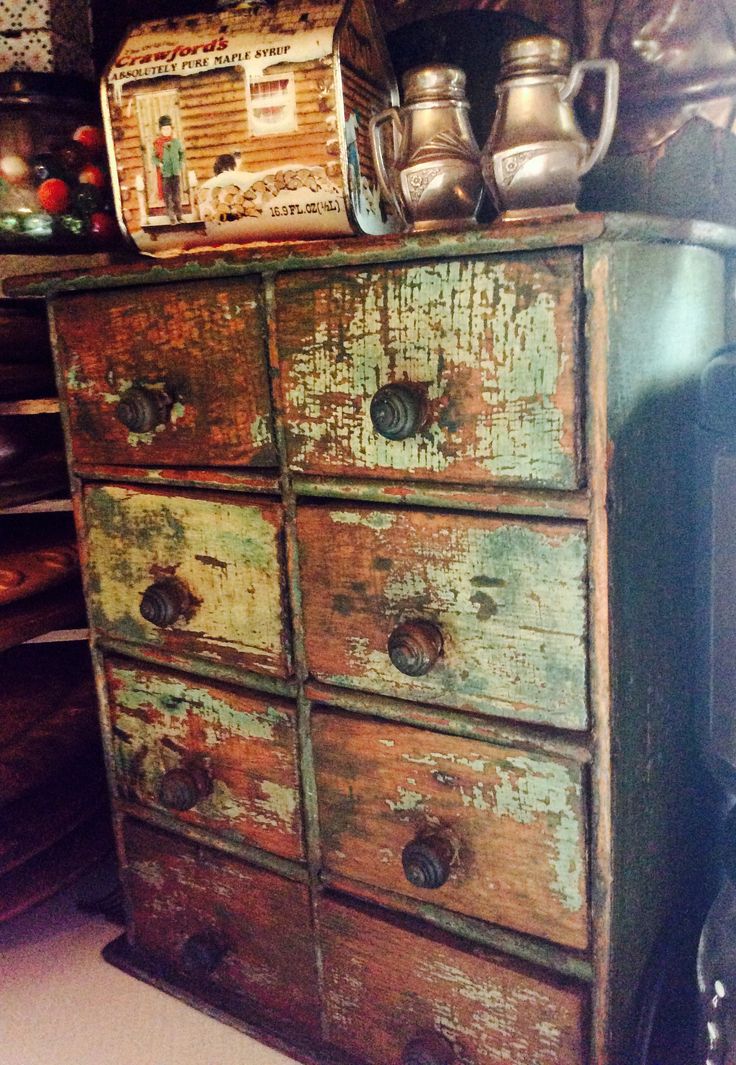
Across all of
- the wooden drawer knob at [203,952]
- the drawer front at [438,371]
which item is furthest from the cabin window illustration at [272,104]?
the wooden drawer knob at [203,952]

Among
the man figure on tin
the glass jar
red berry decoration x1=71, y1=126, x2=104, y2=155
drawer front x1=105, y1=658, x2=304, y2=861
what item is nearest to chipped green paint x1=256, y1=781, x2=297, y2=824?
drawer front x1=105, y1=658, x2=304, y2=861

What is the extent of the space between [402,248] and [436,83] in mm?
217

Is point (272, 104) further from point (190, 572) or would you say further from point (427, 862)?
point (427, 862)

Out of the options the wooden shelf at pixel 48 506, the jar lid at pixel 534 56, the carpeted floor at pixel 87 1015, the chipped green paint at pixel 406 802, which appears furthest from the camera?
the wooden shelf at pixel 48 506

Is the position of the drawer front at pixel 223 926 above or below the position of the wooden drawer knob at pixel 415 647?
below

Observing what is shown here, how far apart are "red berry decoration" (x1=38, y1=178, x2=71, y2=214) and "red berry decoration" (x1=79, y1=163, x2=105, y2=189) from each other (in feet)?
0.09

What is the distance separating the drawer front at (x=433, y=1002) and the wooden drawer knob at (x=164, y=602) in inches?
16.1

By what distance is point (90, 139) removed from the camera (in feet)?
4.24

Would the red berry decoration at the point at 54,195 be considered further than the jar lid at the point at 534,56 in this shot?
Yes

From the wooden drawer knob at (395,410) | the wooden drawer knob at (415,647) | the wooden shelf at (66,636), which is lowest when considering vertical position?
the wooden shelf at (66,636)

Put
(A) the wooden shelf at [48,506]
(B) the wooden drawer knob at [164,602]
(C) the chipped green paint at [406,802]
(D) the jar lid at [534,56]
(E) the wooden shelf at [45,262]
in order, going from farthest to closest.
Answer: (A) the wooden shelf at [48,506]
(E) the wooden shelf at [45,262]
(B) the wooden drawer knob at [164,602]
(C) the chipped green paint at [406,802]
(D) the jar lid at [534,56]

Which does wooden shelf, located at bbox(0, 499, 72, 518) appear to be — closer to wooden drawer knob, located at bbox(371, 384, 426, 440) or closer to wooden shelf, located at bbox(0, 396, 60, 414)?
wooden shelf, located at bbox(0, 396, 60, 414)

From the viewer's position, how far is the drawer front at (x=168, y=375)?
1.01 meters

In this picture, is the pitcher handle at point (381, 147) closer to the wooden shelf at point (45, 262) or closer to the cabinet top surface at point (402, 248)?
the cabinet top surface at point (402, 248)
